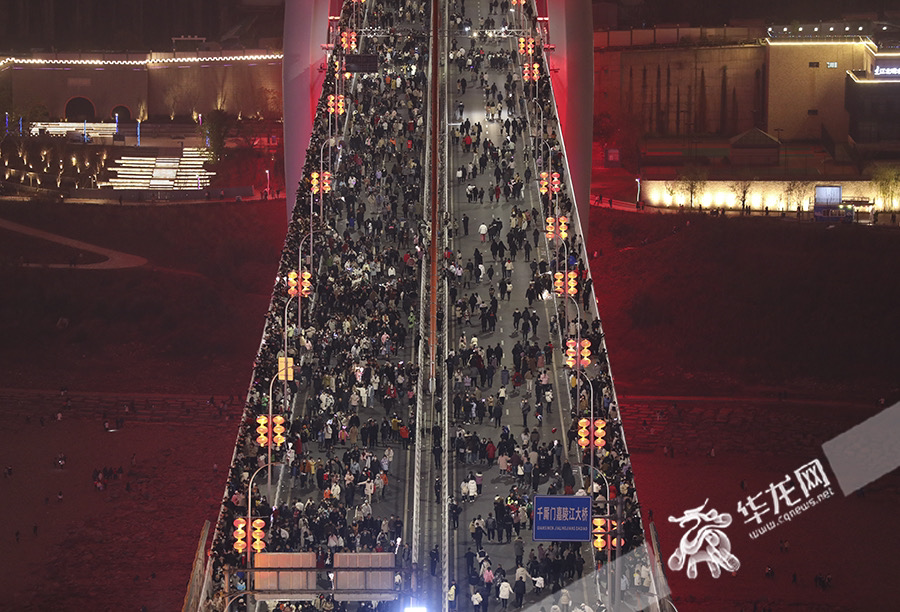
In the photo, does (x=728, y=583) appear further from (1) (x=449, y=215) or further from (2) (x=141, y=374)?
(2) (x=141, y=374)

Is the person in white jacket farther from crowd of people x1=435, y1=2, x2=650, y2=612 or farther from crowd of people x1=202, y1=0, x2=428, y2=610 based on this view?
crowd of people x1=202, y1=0, x2=428, y2=610

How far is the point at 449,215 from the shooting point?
58844mm

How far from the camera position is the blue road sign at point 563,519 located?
4075 cm

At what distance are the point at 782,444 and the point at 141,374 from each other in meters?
26.6

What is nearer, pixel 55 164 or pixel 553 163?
pixel 553 163

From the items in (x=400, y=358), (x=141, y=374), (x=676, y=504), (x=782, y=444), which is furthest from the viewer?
(x=141, y=374)

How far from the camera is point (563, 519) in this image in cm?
4081

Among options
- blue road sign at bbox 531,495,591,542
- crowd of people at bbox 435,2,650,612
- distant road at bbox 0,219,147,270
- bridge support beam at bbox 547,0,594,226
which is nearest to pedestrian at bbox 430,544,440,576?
crowd of people at bbox 435,2,650,612

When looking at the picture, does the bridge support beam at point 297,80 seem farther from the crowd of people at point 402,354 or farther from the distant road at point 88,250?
the distant road at point 88,250

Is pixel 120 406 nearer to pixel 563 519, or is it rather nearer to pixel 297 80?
pixel 297 80

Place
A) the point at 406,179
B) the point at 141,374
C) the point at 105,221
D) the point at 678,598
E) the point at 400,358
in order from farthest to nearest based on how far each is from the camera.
Result: the point at 105,221 < the point at 141,374 < the point at 406,179 < the point at 678,598 < the point at 400,358

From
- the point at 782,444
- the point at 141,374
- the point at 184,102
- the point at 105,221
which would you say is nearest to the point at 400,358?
the point at 782,444

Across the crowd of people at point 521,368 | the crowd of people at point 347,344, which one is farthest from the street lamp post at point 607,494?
the crowd of people at point 347,344

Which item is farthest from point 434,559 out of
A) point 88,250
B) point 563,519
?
point 88,250
